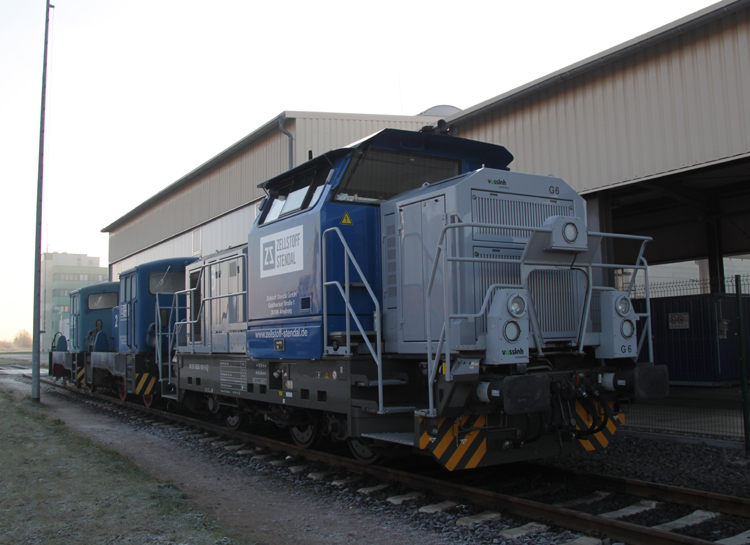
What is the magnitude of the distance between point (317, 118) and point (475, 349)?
13.5 meters

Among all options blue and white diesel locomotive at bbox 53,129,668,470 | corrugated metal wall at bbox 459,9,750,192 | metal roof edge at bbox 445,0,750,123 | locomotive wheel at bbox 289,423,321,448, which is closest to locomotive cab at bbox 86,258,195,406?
locomotive wheel at bbox 289,423,321,448

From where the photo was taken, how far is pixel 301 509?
547 centimetres

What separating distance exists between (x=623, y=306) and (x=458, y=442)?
6.84ft

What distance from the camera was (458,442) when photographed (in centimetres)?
521

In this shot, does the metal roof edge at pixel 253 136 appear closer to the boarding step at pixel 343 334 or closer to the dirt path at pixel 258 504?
the dirt path at pixel 258 504

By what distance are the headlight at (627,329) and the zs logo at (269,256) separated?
3.91 metres

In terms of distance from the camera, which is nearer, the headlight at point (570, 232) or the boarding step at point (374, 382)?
the headlight at point (570, 232)

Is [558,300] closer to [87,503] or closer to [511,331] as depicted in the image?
[511,331]

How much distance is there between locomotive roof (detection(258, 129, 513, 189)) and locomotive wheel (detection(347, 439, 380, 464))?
3.07 metres

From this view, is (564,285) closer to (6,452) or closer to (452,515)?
(452,515)

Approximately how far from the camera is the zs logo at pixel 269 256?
7.38 meters

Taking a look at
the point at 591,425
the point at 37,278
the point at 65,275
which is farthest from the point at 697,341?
the point at 65,275

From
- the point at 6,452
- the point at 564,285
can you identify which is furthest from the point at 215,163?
the point at 564,285

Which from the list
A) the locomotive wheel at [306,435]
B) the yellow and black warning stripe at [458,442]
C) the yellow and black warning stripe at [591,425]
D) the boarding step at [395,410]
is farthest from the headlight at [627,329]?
the locomotive wheel at [306,435]
